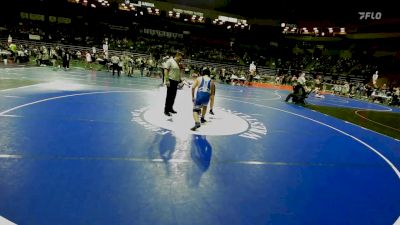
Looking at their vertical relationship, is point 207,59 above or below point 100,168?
above

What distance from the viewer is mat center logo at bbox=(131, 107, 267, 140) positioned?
7.39m

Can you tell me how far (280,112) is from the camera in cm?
1154

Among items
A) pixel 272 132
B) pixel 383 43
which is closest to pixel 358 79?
pixel 383 43

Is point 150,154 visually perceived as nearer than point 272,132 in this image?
Yes

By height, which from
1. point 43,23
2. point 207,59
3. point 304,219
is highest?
point 43,23

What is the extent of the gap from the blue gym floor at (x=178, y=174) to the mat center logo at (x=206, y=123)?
0.22 meters

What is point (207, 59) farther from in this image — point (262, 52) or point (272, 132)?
point (272, 132)

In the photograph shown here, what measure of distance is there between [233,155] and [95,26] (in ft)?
141

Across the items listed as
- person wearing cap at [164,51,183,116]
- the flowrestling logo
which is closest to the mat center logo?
person wearing cap at [164,51,183,116]

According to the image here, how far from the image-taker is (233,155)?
5.88 meters

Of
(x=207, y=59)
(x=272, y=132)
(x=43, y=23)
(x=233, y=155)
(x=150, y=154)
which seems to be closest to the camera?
(x=150, y=154)

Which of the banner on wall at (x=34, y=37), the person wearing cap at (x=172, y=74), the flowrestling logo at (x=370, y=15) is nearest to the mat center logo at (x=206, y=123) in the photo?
the person wearing cap at (x=172, y=74)

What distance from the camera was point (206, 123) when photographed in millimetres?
8344

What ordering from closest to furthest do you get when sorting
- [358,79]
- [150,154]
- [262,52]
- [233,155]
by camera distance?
[150,154]
[233,155]
[358,79]
[262,52]
